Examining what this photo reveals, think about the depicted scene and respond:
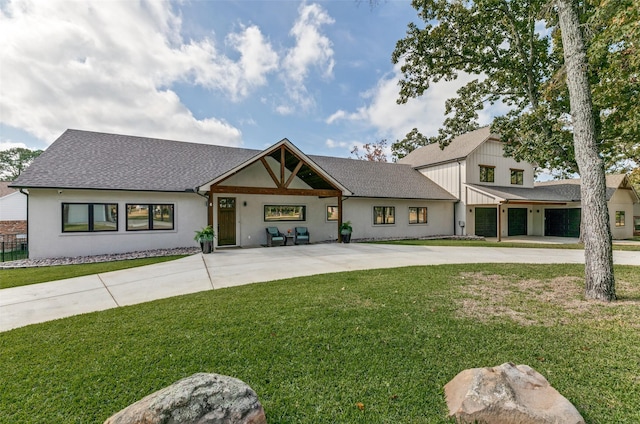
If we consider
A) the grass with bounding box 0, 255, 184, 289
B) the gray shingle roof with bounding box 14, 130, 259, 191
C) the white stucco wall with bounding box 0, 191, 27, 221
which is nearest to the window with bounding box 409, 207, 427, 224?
the gray shingle roof with bounding box 14, 130, 259, 191

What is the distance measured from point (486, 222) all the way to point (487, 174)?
3.35 meters

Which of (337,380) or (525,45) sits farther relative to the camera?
(525,45)

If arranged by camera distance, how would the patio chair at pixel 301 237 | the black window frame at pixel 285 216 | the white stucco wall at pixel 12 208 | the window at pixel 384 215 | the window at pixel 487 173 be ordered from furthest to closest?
the white stucco wall at pixel 12 208 → the window at pixel 487 173 → the window at pixel 384 215 → the black window frame at pixel 285 216 → the patio chair at pixel 301 237

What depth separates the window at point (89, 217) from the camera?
10773 mm

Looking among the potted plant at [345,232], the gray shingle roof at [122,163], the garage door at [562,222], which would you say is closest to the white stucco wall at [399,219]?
the potted plant at [345,232]

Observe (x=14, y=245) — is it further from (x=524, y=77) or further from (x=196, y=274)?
(x=524, y=77)

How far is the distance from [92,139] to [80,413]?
15529mm

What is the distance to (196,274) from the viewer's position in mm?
7512

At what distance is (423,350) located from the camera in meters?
3.42

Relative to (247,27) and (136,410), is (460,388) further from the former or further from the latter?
(247,27)

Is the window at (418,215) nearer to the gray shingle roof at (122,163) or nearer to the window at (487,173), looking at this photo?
the window at (487,173)

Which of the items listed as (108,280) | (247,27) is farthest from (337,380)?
(247,27)

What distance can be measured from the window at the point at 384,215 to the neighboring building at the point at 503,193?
4.93m

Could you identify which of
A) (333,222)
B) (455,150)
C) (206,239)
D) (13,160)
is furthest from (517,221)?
(13,160)
